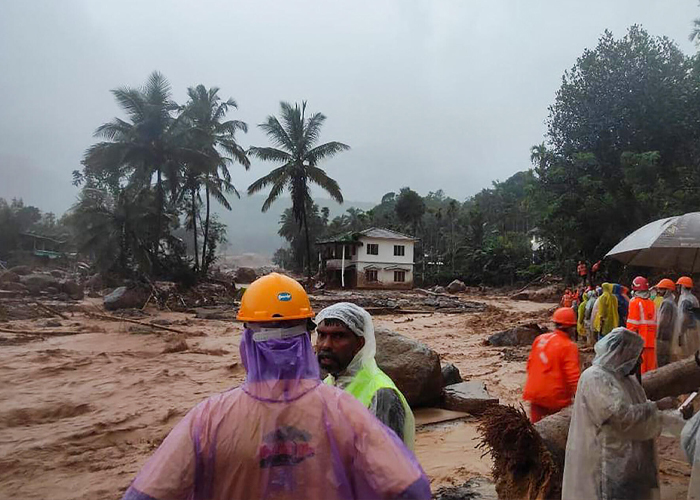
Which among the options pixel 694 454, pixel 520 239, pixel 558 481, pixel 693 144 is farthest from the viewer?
pixel 520 239

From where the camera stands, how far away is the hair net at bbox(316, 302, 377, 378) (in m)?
2.24

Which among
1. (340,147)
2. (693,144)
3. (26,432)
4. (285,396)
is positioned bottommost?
(26,432)

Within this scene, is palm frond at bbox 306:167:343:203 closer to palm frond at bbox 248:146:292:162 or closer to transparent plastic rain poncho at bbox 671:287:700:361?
palm frond at bbox 248:146:292:162

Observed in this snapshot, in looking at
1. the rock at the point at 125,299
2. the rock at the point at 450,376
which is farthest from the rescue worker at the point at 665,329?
the rock at the point at 125,299

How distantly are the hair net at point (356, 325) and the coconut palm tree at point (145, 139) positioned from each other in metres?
24.8

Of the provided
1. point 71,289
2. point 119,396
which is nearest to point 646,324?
point 119,396

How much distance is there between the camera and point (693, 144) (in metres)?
19.2

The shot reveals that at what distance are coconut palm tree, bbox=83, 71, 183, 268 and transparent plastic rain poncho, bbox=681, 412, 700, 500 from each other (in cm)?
2537

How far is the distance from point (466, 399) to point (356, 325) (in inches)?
176

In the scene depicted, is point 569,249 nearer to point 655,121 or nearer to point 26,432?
point 655,121

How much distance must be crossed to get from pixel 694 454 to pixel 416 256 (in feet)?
135

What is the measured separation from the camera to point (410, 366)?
6.01 meters

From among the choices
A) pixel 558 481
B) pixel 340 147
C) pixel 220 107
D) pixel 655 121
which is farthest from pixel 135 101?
pixel 558 481

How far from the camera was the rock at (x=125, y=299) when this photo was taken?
779 inches
